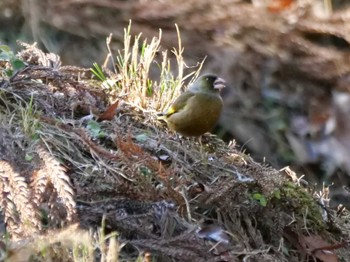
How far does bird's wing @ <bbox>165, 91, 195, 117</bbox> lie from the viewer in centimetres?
580

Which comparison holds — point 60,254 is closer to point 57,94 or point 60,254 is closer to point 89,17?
point 57,94

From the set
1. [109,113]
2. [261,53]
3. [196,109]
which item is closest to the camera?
[109,113]

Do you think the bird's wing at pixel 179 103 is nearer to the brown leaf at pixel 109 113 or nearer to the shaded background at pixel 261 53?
the brown leaf at pixel 109 113

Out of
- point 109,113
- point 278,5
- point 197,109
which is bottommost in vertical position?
point 197,109

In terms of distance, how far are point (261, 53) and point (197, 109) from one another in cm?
197

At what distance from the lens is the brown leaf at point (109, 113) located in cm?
526

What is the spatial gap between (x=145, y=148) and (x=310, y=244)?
84 cm

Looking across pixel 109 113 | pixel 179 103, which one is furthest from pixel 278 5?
pixel 109 113

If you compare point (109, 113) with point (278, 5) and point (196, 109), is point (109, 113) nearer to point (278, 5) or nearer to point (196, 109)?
point (196, 109)

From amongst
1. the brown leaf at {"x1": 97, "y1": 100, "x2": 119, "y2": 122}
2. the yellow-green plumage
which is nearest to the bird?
the yellow-green plumage

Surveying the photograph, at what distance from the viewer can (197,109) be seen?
6098 mm

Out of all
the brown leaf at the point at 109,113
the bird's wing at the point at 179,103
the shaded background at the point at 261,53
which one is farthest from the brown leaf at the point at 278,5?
the brown leaf at the point at 109,113

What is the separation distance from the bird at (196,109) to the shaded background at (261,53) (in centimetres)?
75

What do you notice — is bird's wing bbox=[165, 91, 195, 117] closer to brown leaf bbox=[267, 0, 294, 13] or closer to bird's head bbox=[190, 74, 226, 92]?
bird's head bbox=[190, 74, 226, 92]
